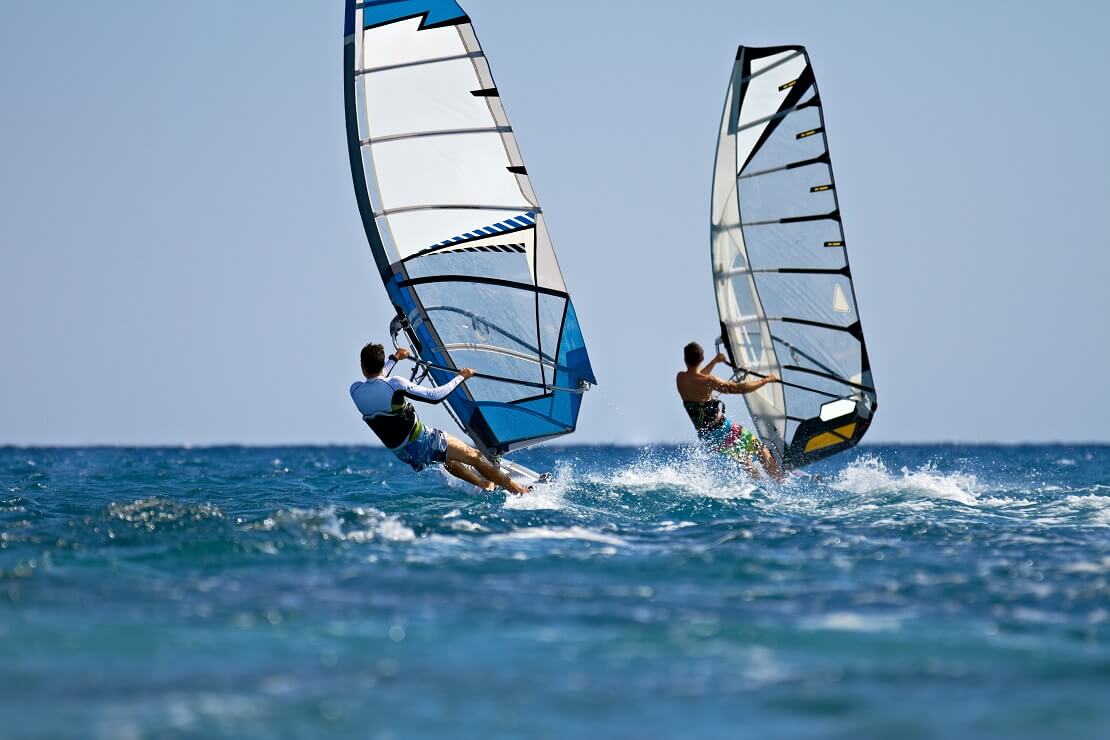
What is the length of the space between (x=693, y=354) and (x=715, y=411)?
2.07 ft

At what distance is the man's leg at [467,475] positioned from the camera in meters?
10.0

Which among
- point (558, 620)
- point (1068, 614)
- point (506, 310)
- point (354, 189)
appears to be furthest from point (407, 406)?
point (1068, 614)

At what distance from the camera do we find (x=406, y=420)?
9250mm

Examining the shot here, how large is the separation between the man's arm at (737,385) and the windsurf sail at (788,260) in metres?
0.27

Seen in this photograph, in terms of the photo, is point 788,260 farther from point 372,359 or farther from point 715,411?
point 372,359

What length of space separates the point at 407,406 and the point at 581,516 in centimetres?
161

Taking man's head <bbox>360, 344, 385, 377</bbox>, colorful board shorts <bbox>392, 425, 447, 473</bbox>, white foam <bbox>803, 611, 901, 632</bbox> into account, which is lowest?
white foam <bbox>803, 611, 901, 632</bbox>

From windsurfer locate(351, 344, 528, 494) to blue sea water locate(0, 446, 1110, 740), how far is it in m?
0.77

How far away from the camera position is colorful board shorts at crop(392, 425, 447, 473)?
30.9ft

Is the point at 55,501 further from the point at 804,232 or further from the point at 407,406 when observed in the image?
the point at 804,232

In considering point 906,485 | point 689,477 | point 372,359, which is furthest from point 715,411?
point 372,359

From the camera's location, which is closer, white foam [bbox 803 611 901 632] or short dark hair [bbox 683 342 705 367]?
white foam [bbox 803 611 901 632]

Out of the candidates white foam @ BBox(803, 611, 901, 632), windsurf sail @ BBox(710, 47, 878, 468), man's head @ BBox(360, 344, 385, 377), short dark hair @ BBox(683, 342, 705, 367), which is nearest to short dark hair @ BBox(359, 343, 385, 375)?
man's head @ BBox(360, 344, 385, 377)

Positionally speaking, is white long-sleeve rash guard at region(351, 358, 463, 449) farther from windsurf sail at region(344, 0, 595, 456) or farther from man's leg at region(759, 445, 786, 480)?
man's leg at region(759, 445, 786, 480)
